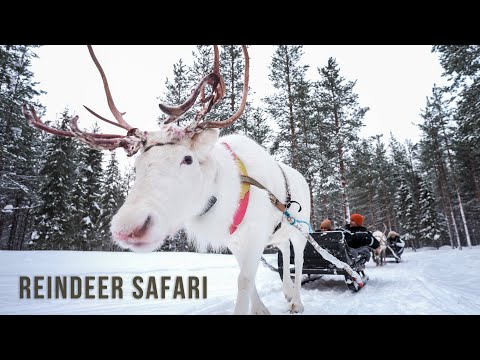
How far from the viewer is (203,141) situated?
83.7 inches

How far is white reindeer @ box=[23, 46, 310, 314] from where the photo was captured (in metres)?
1.52

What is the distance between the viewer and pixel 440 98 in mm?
25922

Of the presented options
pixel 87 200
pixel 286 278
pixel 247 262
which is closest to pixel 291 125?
pixel 286 278

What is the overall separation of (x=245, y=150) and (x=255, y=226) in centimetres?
103

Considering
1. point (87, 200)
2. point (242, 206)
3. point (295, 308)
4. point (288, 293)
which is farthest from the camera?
point (87, 200)

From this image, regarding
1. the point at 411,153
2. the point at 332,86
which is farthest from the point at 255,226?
the point at 411,153

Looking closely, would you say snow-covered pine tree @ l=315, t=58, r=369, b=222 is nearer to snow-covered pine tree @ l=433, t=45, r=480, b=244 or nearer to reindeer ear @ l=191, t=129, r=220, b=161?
snow-covered pine tree @ l=433, t=45, r=480, b=244

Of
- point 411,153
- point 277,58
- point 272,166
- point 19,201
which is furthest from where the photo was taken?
point 411,153

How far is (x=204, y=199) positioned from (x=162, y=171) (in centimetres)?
58

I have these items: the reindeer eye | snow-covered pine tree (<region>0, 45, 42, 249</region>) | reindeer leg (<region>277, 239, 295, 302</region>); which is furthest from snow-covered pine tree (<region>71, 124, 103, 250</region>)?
the reindeer eye

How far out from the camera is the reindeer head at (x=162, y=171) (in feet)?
4.69

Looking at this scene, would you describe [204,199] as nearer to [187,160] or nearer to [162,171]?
[187,160]

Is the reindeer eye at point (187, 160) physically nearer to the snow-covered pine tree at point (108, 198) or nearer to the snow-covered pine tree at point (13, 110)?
the snow-covered pine tree at point (13, 110)
